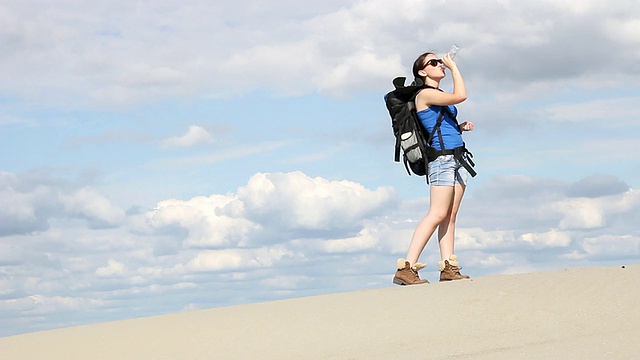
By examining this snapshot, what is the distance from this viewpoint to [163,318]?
Result: 25.4 ft

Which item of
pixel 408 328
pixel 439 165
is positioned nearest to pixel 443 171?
pixel 439 165

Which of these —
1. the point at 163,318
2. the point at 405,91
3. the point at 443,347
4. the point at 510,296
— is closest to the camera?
the point at 443,347

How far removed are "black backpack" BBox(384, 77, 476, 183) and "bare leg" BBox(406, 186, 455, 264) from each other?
25 cm

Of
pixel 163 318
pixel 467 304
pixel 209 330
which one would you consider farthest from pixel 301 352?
pixel 163 318

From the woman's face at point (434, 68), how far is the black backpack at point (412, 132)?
0.12m

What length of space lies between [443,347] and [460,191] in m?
3.12

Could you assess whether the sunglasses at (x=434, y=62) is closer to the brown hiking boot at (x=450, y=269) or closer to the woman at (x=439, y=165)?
the woman at (x=439, y=165)

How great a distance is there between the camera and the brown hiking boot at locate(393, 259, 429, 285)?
28.2 feet

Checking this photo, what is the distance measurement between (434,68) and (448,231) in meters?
1.73

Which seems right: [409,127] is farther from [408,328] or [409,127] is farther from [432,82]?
[408,328]

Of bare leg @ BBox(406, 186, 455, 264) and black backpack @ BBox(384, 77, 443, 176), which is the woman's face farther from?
bare leg @ BBox(406, 186, 455, 264)

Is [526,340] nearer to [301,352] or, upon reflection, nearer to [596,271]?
[301,352]

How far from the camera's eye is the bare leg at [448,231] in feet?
29.5

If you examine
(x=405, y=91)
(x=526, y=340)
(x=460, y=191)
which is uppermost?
(x=405, y=91)
